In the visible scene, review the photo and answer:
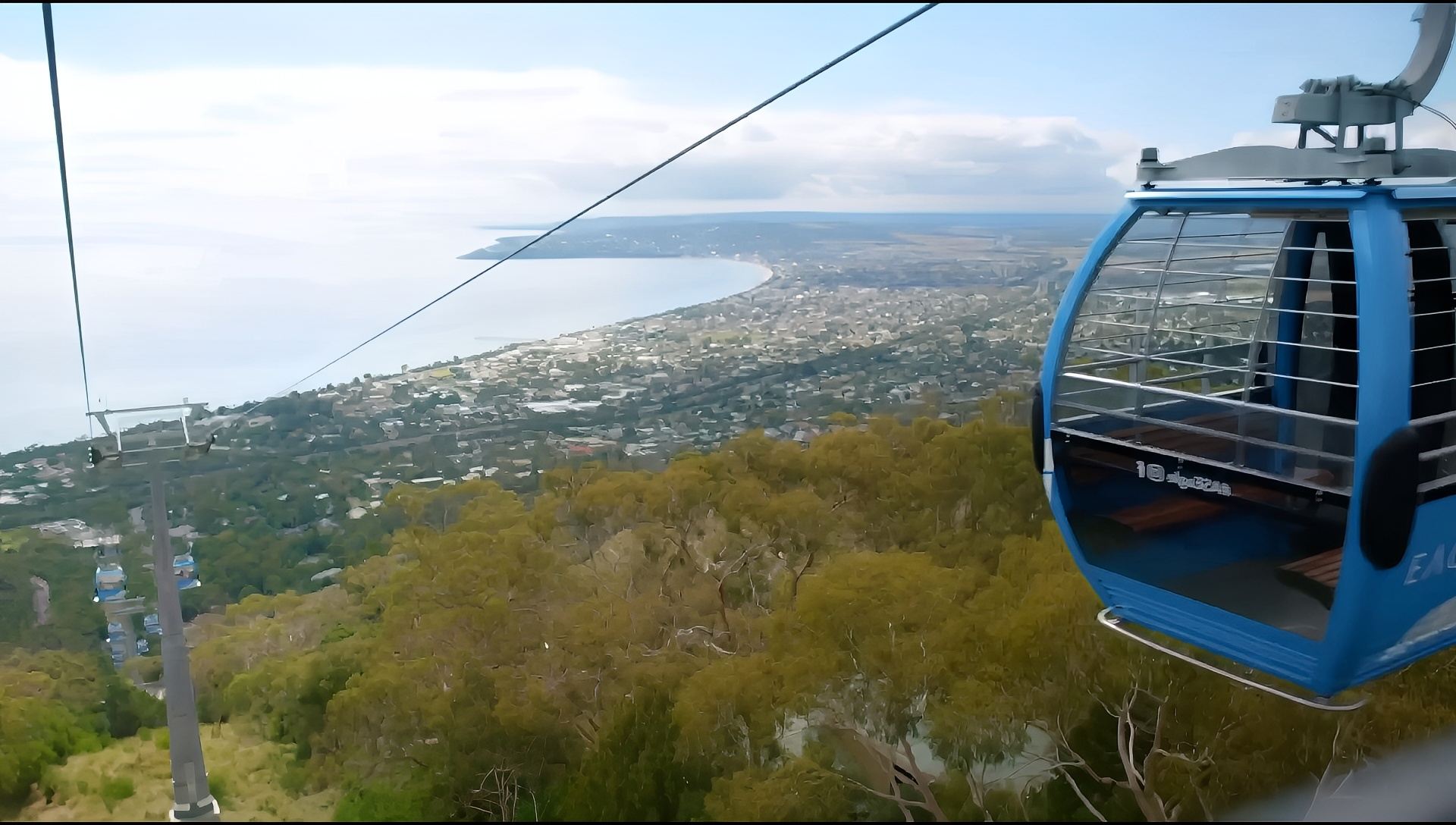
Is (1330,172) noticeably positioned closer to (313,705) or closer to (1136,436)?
(1136,436)

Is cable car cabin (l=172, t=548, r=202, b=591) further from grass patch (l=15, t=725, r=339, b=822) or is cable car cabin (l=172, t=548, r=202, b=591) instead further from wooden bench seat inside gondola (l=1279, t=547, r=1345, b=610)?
wooden bench seat inside gondola (l=1279, t=547, r=1345, b=610)

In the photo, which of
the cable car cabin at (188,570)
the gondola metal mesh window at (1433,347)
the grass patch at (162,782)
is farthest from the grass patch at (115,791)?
the gondola metal mesh window at (1433,347)

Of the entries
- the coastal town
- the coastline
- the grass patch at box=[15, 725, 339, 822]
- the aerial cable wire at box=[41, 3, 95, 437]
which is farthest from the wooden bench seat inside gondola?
the coastline

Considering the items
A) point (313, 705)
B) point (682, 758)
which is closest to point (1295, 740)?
point (682, 758)

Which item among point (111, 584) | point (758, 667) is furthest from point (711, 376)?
point (111, 584)

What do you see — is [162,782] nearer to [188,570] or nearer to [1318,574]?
[188,570]
